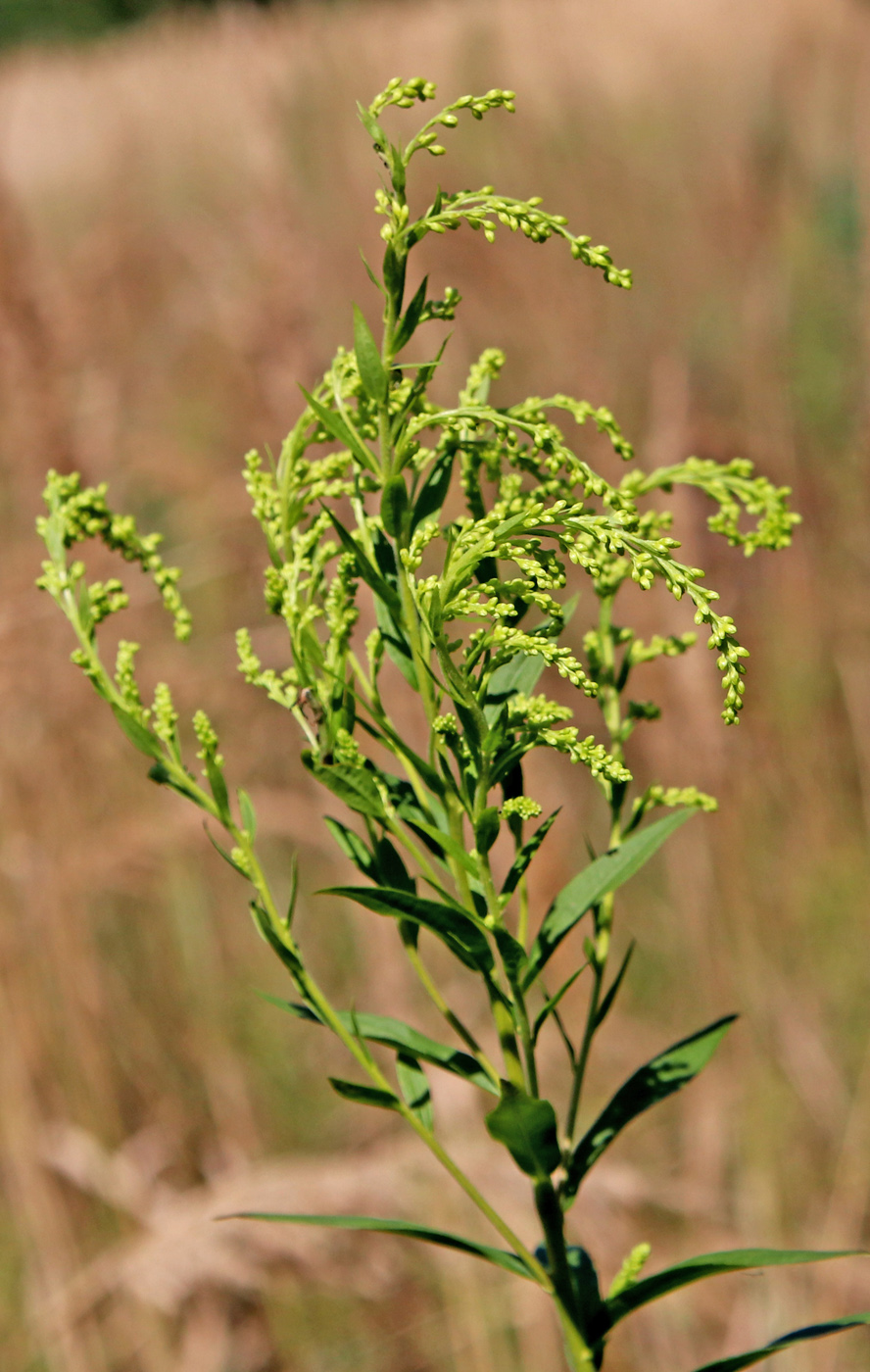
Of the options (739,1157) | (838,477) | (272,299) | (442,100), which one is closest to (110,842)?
(272,299)

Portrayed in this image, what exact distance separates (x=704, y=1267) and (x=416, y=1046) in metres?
0.24

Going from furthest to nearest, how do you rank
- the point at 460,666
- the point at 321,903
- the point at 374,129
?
the point at 321,903, the point at 460,666, the point at 374,129

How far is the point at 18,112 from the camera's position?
1023 cm

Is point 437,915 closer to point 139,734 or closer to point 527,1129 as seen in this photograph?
point 527,1129

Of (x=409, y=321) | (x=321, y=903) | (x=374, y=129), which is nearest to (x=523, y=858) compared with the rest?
(x=409, y=321)

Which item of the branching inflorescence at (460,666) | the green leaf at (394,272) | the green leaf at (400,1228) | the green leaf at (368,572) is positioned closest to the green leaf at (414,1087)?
the branching inflorescence at (460,666)

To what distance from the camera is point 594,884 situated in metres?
0.83

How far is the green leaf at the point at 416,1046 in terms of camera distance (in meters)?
0.82

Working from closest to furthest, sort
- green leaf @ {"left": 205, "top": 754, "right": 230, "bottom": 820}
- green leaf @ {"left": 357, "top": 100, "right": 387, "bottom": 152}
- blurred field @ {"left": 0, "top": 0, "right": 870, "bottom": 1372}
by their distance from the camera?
green leaf @ {"left": 357, "top": 100, "right": 387, "bottom": 152}, green leaf @ {"left": 205, "top": 754, "right": 230, "bottom": 820}, blurred field @ {"left": 0, "top": 0, "right": 870, "bottom": 1372}

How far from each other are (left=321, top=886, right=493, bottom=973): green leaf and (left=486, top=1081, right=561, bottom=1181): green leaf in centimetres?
8

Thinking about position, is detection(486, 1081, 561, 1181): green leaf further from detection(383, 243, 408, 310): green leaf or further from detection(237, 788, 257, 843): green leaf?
detection(383, 243, 408, 310): green leaf

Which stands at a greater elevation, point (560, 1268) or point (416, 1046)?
point (416, 1046)

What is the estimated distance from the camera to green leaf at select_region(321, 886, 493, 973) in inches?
28.7

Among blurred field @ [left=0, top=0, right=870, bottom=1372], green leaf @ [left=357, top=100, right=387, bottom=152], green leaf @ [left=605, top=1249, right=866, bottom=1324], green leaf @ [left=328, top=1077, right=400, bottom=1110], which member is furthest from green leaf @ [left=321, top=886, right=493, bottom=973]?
blurred field @ [left=0, top=0, right=870, bottom=1372]
